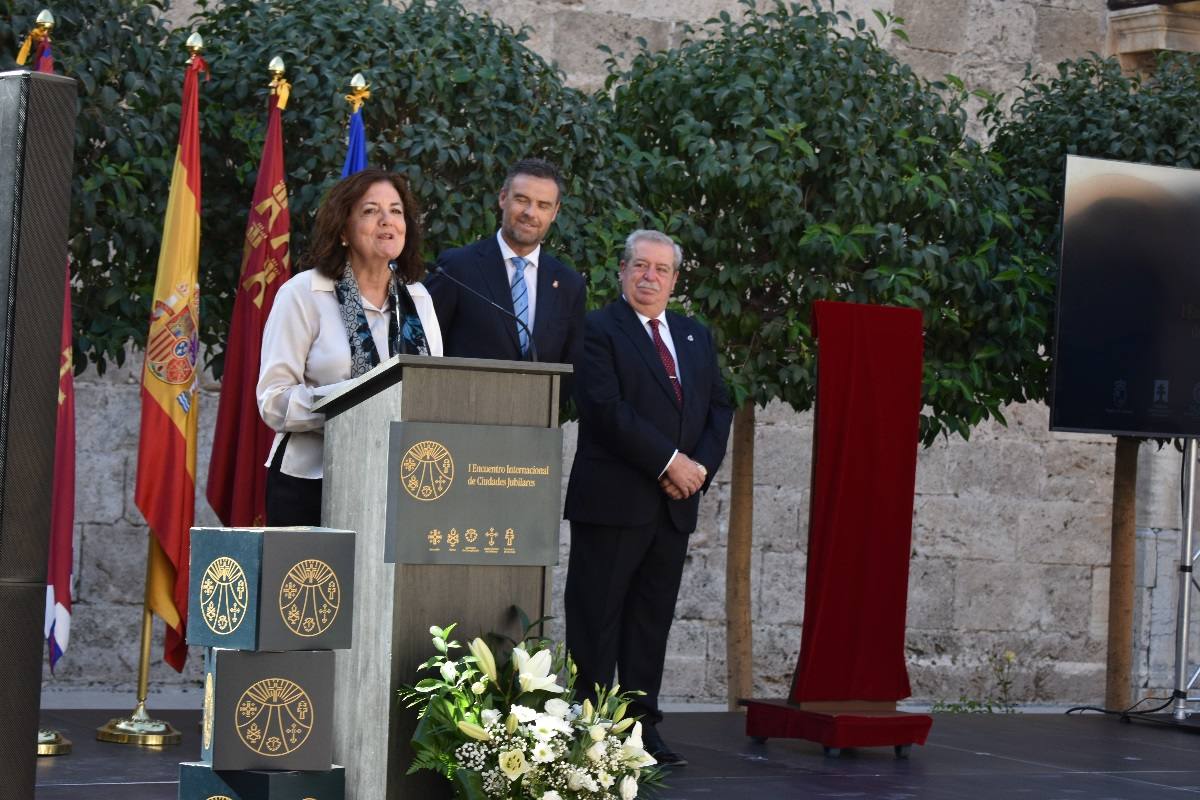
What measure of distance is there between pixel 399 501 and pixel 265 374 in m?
0.78

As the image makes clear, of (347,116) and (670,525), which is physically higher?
(347,116)

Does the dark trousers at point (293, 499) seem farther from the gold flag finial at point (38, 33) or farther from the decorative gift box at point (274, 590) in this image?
the gold flag finial at point (38, 33)

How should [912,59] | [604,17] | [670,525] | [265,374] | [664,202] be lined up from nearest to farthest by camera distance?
[265,374] → [670,525] → [664,202] → [604,17] → [912,59]

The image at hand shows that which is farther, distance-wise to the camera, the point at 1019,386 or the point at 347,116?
the point at 1019,386

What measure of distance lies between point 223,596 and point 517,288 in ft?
5.47

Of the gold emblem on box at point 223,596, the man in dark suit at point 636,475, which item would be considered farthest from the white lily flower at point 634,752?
the man in dark suit at point 636,475

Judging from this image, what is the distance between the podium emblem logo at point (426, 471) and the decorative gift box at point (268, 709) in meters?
0.35

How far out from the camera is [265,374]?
Result: 3.74 metres

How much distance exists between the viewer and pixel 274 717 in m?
3.11

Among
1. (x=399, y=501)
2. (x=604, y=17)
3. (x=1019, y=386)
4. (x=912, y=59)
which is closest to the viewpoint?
(x=399, y=501)

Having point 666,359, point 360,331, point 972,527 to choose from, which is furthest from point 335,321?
point 972,527

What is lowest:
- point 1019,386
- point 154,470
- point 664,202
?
point 154,470

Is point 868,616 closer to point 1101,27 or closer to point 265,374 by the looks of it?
point 265,374

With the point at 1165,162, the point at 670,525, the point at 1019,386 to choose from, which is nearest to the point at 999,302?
the point at 1019,386
